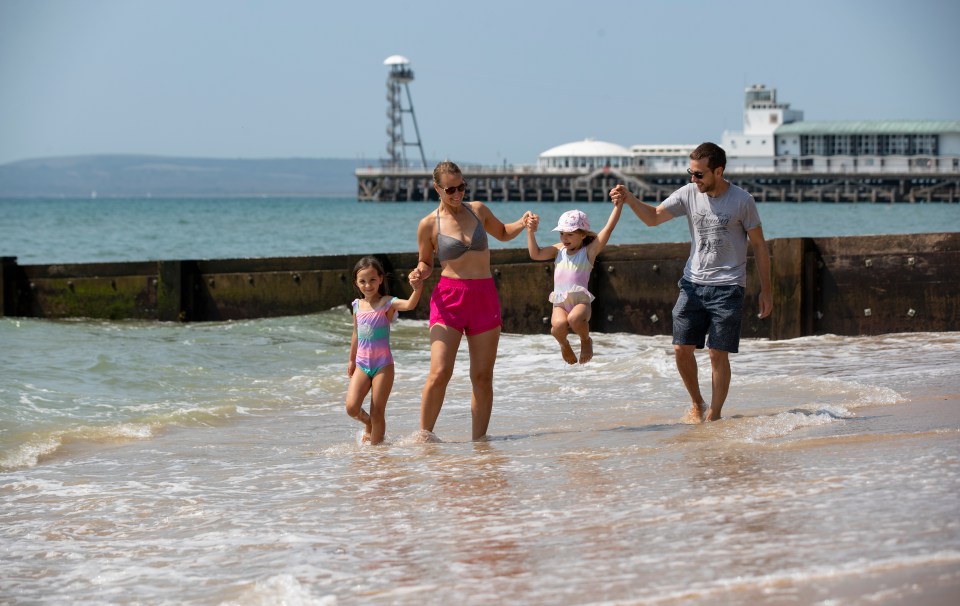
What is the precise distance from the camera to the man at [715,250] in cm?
709

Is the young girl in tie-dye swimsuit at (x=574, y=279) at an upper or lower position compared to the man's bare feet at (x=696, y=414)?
upper

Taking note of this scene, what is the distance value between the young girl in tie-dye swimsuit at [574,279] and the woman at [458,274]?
1034mm

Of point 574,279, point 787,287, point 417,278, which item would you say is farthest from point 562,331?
point 787,287

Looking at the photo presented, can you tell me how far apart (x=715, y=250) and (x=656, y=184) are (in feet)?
370

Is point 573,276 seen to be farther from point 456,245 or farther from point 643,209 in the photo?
point 456,245

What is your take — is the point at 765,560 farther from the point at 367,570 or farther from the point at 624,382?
the point at 624,382

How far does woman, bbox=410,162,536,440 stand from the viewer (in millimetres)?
6848

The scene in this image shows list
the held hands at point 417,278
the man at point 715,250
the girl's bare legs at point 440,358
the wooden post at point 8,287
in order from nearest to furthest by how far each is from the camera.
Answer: the held hands at point 417,278, the girl's bare legs at point 440,358, the man at point 715,250, the wooden post at point 8,287

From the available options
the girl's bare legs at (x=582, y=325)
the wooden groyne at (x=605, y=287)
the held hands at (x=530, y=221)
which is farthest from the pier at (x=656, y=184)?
the held hands at (x=530, y=221)

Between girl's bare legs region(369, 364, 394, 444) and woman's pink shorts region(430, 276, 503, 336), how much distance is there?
1.67ft

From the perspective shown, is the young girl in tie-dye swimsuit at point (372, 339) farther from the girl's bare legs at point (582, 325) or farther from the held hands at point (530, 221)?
the girl's bare legs at point (582, 325)

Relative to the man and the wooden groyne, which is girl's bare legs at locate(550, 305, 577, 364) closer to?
the man

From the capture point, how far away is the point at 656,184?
118 m

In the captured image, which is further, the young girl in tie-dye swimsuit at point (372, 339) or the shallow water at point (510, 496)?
the young girl in tie-dye swimsuit at point (372, 339)
